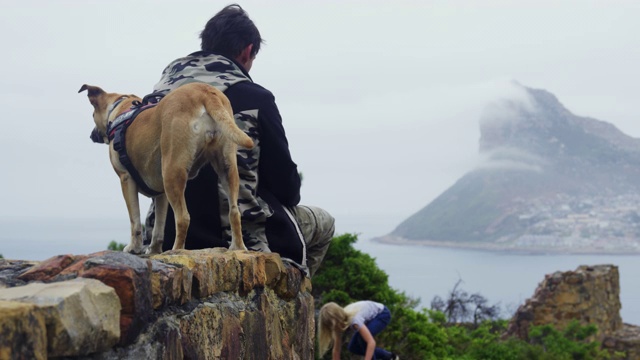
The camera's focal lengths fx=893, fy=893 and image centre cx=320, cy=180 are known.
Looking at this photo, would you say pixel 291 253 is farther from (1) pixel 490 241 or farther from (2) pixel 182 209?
(1) pixel 490 241

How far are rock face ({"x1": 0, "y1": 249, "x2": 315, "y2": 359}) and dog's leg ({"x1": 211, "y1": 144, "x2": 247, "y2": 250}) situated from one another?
15cm

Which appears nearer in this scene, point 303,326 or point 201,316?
point 201,316

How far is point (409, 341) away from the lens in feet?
30.9

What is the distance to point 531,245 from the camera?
5547 centimetres

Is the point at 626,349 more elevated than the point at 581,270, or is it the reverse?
the point at 581,270

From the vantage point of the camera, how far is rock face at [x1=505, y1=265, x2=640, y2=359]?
1673 centimetres

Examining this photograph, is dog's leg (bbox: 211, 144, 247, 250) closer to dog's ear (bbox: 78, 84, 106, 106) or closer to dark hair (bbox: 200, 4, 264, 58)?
dog's ear (bbox: 78, 84, 106, 106)

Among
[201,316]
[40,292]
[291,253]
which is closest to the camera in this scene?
[40,292]

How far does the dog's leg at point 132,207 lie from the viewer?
3574 millimetres

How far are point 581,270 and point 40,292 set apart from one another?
16649 mm

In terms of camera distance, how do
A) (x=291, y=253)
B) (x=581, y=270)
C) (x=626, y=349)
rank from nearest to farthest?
(x=291, y=253) < (x=626, y=349) < (x=581, y=270)

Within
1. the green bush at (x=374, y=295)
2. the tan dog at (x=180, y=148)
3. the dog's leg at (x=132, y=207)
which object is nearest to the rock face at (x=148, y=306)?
the tan dog at (x=180, y=148)

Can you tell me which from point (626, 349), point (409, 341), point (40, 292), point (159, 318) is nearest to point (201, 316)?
point (159, 318)

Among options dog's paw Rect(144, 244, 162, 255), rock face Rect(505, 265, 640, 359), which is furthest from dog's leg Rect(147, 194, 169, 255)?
rock face Rect(505, 265, 640, 359)
